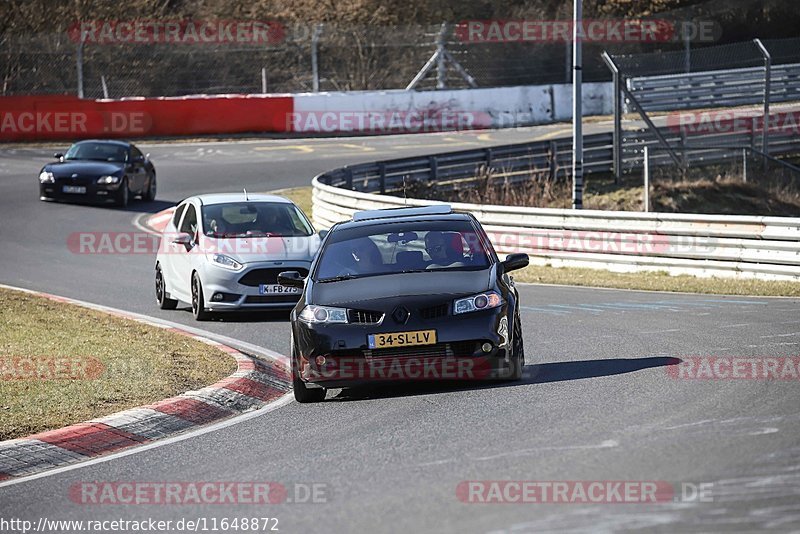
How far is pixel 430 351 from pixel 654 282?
9830mm

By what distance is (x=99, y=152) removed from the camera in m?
32.1

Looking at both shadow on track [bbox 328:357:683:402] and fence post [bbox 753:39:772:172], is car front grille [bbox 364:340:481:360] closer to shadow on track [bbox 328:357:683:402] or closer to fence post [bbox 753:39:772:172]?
shadow on track [bbox 328:357:683:402]

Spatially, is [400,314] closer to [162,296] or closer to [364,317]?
[364,317]

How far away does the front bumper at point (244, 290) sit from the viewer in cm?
1662

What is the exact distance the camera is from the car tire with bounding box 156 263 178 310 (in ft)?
59.8

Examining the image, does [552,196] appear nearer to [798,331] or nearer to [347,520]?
[798,331]

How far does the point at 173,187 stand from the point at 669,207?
505 inches

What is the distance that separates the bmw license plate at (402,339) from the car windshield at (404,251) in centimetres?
101

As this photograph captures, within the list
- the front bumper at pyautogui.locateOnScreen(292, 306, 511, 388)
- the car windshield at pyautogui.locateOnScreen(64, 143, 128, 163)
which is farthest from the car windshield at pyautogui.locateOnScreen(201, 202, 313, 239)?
the car windshield at pyautogui.locateOnScreen(64, 143, 128, 163)

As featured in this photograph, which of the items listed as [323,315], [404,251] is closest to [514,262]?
[404,251]

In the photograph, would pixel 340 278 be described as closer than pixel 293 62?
Yes

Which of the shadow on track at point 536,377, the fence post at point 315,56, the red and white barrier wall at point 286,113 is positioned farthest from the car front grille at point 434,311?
the fence post at point 315,56

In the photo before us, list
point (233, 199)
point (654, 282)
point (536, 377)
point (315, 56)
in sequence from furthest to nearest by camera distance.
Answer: point (315, 56)
point (654, 282)
point (233, 199)
point (536, 377)

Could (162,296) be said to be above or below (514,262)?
below
